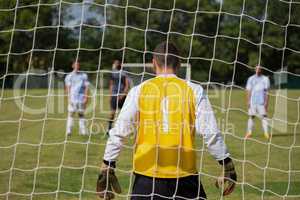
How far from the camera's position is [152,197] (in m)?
3.56

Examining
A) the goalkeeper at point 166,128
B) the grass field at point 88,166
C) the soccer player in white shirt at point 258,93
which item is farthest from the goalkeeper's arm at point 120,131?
the soccer player in white shirt at point 258,93

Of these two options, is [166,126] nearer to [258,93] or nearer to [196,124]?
[196,124]

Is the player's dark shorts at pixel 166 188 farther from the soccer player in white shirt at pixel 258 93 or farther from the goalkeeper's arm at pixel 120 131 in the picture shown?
the soccer player in white shirt at pixel 258 93

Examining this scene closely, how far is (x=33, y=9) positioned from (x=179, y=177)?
4944mm

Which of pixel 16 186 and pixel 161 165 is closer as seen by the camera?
pixel 161 165

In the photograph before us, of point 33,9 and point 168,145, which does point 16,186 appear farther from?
point 168,145

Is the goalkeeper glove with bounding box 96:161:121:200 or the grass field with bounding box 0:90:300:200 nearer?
the goalkeeper glove with bounding box 96:161:121:200

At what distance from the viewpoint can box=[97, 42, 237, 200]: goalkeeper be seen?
3531 millimetres

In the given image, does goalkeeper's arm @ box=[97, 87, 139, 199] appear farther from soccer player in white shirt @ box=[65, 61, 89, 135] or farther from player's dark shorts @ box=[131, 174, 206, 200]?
soccer player in white shirt @ box=[65, 61, 89, 135]

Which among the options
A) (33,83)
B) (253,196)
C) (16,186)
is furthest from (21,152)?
(33,83)

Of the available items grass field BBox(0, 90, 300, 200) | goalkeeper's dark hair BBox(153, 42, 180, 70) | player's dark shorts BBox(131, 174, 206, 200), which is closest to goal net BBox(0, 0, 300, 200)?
grass field BBox(0, 90, 300, 200)

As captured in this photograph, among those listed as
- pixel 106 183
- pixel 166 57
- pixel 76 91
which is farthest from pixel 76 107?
pixel 166 57

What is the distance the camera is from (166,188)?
3.58 meters

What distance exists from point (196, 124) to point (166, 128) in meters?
0.22
